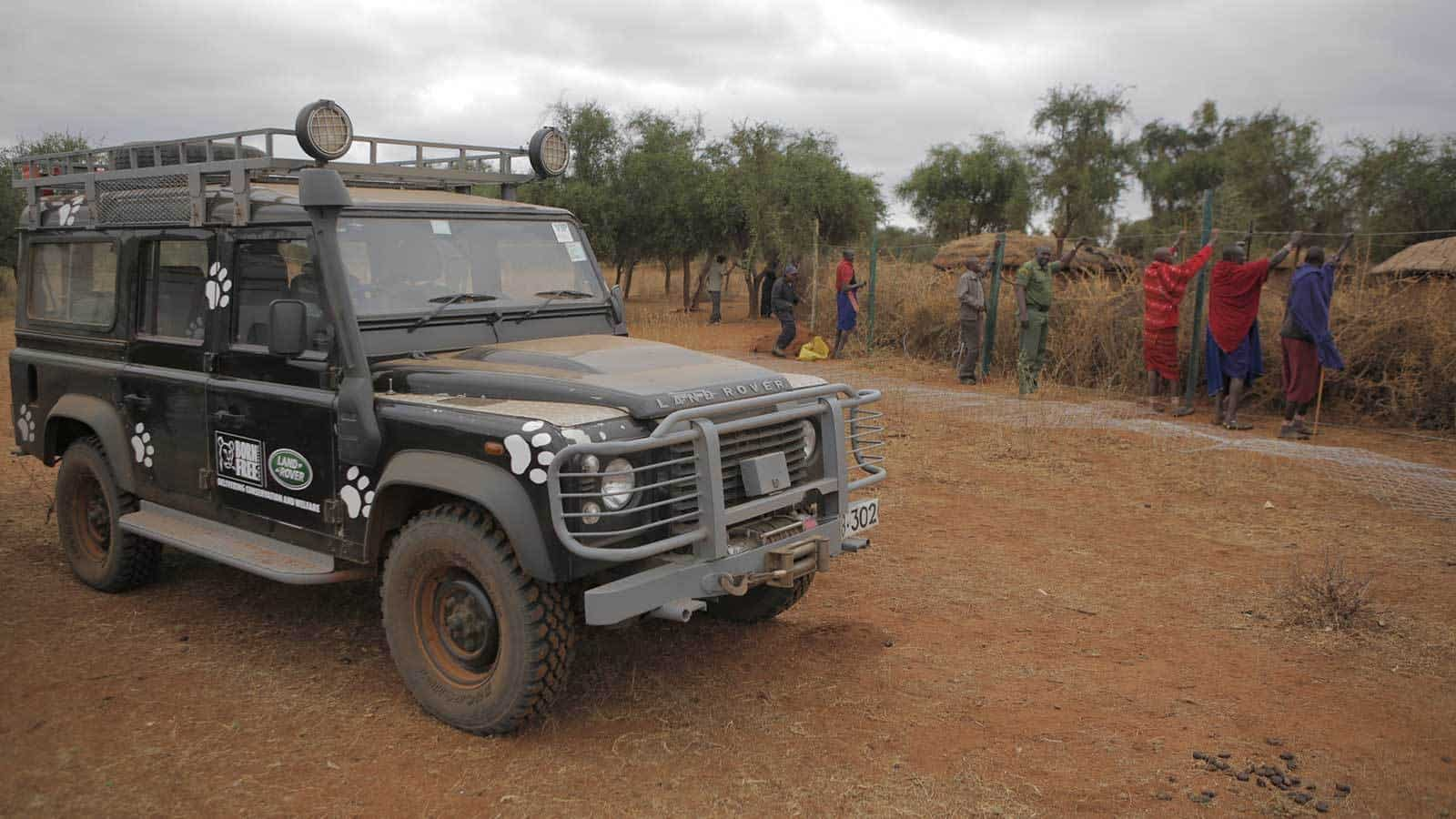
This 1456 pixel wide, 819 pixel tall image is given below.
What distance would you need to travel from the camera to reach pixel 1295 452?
30.6 feet

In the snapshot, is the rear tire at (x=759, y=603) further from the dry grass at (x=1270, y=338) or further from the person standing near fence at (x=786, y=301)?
the person standing near fence at (x=786, y=301)

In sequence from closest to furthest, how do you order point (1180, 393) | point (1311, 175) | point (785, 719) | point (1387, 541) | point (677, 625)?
point (785, 719), point (677, 625), point (1387, 541), point (1180, 393), point (1311, 175)

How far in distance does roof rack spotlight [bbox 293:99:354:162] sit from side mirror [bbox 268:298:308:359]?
0.67 metres

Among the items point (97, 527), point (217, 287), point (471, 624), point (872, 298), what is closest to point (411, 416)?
point (471, 624)

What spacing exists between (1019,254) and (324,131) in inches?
654

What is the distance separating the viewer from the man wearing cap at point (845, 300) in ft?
55.6

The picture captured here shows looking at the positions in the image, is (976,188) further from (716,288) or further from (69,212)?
(69,212)

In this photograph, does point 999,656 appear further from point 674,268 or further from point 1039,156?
point 1039,156

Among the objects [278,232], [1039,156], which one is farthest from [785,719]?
[1039,156]

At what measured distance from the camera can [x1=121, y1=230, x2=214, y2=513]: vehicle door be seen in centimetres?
486

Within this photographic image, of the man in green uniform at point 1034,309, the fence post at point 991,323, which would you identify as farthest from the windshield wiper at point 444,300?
the fence post at point 991,323

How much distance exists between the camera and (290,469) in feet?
14.4

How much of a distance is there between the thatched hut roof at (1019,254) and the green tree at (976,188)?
39.5ft

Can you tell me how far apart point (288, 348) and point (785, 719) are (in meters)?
2.54
